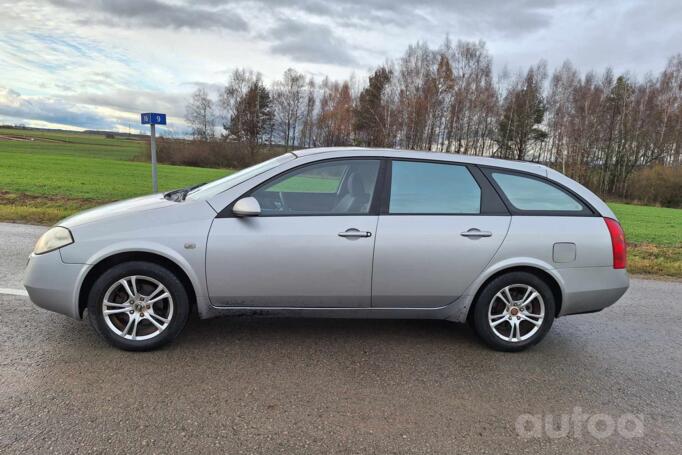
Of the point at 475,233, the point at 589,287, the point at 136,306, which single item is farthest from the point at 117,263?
the point at 589,287

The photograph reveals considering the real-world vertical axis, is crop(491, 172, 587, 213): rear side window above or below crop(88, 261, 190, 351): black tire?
above

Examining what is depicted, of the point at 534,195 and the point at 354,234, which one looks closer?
the point at 354,234

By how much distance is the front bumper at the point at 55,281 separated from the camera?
126 inches

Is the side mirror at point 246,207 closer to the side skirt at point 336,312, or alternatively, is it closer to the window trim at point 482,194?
the side skirt at point 336,312

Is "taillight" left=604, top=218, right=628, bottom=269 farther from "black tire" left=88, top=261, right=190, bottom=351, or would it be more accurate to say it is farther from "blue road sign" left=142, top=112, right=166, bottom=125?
"blue road sign" left=142, top=112, right=166, bottom=125

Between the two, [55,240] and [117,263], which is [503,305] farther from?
[55,240]

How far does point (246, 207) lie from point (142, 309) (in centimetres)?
111

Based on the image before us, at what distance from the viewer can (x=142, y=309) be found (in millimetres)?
3324

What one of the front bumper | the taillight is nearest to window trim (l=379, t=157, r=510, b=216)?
the taillight

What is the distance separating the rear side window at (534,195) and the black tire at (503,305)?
60 cm

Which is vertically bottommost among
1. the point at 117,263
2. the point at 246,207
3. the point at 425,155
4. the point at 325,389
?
the point at 325,389

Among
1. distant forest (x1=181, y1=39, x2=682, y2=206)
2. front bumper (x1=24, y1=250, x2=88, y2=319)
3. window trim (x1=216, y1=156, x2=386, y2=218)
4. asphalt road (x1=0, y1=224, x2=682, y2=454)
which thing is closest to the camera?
asphalt road (x1=0, y1=224, x2=682, y2=454)

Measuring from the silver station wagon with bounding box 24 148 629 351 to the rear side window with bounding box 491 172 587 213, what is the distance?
0.01 meters

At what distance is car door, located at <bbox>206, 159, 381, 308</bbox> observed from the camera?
10.8 feet
